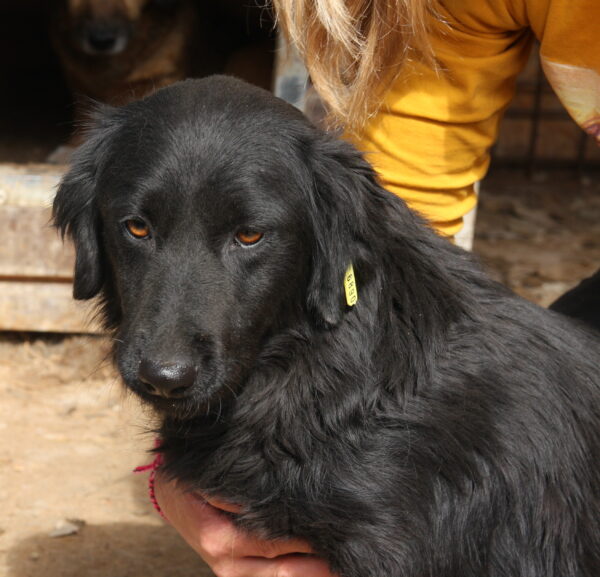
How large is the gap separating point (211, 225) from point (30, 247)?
223 cm

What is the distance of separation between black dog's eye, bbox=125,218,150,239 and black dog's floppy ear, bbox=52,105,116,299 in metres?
0.19

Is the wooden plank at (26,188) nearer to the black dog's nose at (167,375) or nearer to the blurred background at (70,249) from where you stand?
the blurred background at (70,249)

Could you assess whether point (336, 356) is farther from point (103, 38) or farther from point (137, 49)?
point (137, 49)

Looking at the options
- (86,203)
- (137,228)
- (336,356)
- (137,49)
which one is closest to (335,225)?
(336,356)

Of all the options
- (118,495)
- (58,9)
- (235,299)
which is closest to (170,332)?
(235,299)

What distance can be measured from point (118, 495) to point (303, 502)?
133cm

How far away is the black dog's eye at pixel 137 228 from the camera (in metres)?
1.94

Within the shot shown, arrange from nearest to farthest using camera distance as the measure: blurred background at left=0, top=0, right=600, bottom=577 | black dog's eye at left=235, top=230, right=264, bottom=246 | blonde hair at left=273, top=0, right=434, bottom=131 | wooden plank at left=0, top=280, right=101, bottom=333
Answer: black dog's eye at left=235, top=230, right=264, bottom=246 < blonde hair at left=273, top=0, right=434, bottom=131 < blurred background at left=0, top=0, right=600, bottom=577 < wooden plank at left=0, top=280, right=101, bottom=333

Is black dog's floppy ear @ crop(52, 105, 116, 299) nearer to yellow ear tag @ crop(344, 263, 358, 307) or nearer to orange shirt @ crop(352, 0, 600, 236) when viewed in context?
yellow ear tag @ crop(344, 263, 358, 307)

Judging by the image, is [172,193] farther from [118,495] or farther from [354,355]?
[118,495]

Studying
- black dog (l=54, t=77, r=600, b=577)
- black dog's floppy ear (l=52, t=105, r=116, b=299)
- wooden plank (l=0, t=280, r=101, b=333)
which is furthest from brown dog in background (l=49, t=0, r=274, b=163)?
black dog (l=54, t=77, r=600, b=577)

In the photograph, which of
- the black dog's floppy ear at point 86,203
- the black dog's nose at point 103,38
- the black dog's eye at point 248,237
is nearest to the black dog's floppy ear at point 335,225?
the black dog's eye at point 248,237

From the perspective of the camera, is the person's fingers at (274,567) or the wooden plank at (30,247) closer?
the person's fingers at (274,567)

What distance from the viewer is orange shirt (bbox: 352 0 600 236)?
2344 mm
